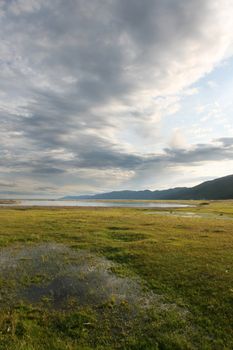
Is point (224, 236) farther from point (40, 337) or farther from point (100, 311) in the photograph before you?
point (40, 337)

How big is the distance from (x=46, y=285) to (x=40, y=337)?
22.5 ft

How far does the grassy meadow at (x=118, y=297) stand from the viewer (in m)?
11.9

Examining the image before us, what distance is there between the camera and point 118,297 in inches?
659

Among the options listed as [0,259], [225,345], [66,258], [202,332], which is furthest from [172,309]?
[0,259]

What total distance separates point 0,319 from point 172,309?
1024cm

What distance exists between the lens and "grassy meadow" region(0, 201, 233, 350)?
11906 mm

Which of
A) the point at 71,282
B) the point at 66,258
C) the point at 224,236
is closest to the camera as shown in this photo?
the point at 71,282

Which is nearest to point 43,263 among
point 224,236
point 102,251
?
point 102,251

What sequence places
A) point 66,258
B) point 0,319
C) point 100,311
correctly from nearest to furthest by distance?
point 0,319
point 100,311
point 66,258

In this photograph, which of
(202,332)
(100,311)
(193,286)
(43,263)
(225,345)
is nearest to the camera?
(225,345)

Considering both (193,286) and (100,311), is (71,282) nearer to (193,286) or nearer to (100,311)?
(100,311)

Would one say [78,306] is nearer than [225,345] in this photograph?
No

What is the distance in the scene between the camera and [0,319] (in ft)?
44.1

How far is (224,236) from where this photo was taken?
3694 centimetres
